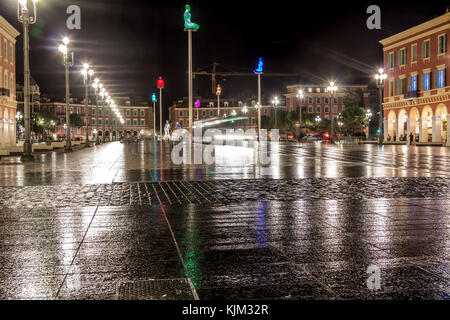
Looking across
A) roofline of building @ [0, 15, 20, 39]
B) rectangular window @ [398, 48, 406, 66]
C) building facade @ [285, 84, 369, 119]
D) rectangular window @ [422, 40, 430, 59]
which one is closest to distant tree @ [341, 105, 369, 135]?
rectangular window @ [398, 48, 406, 66]

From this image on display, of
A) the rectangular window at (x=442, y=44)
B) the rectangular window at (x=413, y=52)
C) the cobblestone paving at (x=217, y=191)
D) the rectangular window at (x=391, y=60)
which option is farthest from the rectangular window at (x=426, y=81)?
the cobblestone paving at (x=217, y=191)

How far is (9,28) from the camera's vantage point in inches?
2162

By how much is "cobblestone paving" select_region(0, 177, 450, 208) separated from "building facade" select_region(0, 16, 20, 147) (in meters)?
46.3

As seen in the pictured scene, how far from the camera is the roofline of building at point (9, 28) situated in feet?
171

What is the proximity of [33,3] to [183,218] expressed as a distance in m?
21.2

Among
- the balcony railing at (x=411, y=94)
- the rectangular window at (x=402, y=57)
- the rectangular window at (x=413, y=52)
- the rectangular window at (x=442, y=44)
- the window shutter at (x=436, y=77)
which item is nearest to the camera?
the rectangular window at (x=442, y=44)

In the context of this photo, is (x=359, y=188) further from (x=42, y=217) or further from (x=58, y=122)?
(x=58, y=122)

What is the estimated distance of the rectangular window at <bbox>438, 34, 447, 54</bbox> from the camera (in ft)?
169

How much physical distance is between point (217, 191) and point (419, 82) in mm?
52367

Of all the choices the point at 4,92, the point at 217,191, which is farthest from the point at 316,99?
the point at 217,191

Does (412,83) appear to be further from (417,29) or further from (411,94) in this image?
(417,29)

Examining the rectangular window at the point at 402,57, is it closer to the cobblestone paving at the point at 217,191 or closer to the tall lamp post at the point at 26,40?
the tall lamp post at the point at 26,40

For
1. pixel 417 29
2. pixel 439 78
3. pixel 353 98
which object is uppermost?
pixel 417 29

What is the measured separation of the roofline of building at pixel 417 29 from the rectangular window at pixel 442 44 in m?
1.51
